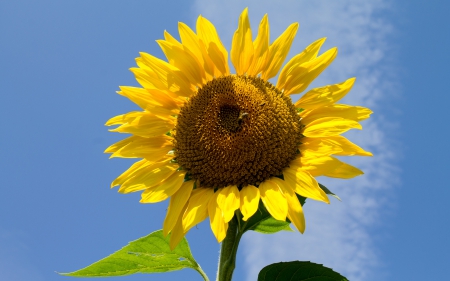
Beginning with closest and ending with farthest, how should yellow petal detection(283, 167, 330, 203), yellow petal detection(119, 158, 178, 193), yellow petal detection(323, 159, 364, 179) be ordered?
yellow petal detection(283, 167, 330, 203)
yellow petal detection(323, 159, 364, 179)
yellow petal detection(119, 158, 178, 193)

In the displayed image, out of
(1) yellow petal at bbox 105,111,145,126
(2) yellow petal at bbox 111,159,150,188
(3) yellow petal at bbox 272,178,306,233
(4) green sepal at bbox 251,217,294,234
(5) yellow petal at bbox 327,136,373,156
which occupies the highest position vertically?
(1) yellow petal at bbox 105,111,145,126

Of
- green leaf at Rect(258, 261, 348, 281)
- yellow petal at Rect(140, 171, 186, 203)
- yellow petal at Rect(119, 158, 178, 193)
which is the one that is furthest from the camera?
yellow petal at Rect(119, 158, 178, 193)

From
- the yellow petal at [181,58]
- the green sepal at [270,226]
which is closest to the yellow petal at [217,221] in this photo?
the green sepal at [270,226]

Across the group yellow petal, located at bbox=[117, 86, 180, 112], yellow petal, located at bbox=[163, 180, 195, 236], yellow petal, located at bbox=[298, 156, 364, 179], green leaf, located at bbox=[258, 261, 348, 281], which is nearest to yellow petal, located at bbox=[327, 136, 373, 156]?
yellow petal, located at bbox=[298, 156, 364, 179]

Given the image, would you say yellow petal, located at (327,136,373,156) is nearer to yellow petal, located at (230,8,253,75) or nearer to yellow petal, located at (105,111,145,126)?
yellow petal, located at (230,8,253,75)

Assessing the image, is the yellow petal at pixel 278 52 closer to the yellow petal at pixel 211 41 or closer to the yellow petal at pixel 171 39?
the yellow petal at pixel 211 41

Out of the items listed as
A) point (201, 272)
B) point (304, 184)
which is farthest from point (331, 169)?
point (201, 272)

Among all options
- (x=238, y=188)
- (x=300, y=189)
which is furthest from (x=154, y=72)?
(x=300, y=189)
